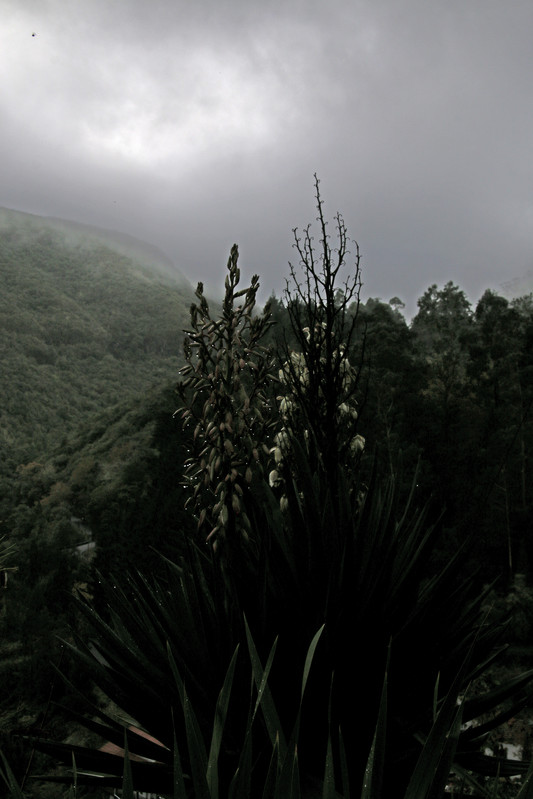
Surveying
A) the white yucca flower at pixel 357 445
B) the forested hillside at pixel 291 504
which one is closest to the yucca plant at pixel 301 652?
the forested hillside at pixel 291 504

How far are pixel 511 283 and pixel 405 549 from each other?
160 m

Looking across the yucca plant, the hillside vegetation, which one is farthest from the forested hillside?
the hillside vegetation

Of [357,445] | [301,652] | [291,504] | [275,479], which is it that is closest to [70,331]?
[357,445]

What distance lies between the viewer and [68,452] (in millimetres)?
27516

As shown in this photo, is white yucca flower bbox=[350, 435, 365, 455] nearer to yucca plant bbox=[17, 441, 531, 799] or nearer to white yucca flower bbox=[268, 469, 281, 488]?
white yucca flower bbox=[268, 469, 281, 488]

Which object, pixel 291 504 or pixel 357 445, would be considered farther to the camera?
pixel 357 445

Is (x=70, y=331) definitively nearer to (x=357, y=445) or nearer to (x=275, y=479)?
(x=357, y=445)

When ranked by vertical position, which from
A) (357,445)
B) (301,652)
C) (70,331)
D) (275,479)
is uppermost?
(70,331)

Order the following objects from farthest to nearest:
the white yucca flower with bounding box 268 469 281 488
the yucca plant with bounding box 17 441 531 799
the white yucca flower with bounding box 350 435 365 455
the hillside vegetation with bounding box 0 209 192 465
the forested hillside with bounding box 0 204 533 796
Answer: the hillside vegetation with bounding box 0 209 192 465
the white yucca flower with bounding box 350 435 365 455
the white yucca flower with bounding box 268 469 281 488
the forested hillside with bounding box 0 204 533 796
the yucca plant with bounding box 17 441 531 799

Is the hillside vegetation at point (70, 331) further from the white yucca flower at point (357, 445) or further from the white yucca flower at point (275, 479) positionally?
the white yucca flower at point (275, 479)

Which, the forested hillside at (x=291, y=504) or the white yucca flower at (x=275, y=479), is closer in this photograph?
the forested hillside at (x=291, y=504)

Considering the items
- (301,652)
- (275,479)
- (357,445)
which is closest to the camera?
(301,652)

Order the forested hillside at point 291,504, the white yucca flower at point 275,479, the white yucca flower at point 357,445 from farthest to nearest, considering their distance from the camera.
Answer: the white yucca flower at point 357,445 → the white yucca flower at point 275,479 → the forested hillside at point 291,504

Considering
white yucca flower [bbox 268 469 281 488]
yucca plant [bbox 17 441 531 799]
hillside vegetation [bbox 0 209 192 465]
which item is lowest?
yucca plant [bbox 17 441 531 799]
